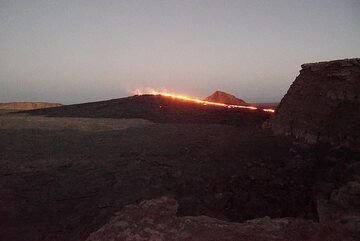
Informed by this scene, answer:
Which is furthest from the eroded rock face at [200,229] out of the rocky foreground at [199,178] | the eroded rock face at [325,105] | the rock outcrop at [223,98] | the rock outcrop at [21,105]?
the rock outcrop at [223,98]

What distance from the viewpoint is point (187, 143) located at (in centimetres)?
Result: 1095

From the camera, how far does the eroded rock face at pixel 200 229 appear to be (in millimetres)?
5293

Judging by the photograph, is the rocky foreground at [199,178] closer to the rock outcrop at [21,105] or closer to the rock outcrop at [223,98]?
the rock outcrop at [21,105]

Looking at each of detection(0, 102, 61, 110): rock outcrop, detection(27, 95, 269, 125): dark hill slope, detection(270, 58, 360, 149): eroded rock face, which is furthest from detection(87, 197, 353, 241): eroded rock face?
detection(0, 102, 61, 110): rock outcrop

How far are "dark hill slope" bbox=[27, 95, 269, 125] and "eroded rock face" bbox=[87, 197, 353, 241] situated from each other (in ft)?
31.5

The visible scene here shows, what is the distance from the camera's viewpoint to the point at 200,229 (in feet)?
18.1

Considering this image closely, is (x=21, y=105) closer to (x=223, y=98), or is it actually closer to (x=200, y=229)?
(x=223, y=98)

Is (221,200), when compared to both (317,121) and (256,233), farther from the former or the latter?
(317,121)

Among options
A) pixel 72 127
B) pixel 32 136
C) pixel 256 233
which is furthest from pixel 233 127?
pixel 256 233

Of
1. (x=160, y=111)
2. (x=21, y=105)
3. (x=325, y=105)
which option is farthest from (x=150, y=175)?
(x=21, y=105)

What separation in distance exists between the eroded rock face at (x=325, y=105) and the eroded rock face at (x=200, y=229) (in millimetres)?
3878

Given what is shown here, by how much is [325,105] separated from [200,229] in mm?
6291

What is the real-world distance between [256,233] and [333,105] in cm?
574

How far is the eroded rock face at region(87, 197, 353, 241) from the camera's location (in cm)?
529
